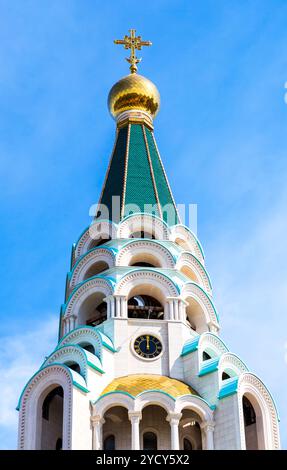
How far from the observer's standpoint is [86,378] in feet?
71.2

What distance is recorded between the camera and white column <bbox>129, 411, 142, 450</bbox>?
818 inches

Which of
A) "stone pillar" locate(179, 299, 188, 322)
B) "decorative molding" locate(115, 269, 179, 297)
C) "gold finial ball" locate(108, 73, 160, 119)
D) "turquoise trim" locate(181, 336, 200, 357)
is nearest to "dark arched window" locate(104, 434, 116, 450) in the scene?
"turquoise trim" locate(181, 336, 200, 357)

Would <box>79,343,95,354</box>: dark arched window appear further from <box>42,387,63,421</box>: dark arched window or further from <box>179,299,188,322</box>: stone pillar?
<box>179,299,188,322</box>: stone pillar

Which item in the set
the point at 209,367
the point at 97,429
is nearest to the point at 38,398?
the point at 97,429

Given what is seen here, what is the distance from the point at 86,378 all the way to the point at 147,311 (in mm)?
3824

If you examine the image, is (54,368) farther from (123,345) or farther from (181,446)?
(181,446)

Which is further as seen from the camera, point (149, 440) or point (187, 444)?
point (187, 444)

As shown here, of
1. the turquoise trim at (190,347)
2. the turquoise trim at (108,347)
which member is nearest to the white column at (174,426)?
the turquoise trim at (190,347)

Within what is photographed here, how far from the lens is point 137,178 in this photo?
27922mm

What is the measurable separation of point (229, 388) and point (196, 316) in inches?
156

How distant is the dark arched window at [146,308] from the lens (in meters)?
24.8

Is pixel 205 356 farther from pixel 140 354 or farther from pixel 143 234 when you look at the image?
pixel 143 234

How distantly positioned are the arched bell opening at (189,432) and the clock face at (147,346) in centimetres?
190
